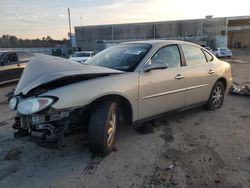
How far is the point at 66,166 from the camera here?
10.8ft

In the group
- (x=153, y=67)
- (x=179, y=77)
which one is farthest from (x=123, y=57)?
(x=179, y=77)

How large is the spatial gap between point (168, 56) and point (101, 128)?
6.38ft

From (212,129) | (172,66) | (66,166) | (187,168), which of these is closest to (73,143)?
(66,166)

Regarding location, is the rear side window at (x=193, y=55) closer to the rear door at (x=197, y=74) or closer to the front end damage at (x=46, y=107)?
the rear door at (x=197, y=74)

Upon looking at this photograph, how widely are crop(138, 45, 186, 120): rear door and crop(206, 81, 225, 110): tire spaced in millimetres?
1132

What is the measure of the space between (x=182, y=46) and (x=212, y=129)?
1624mm

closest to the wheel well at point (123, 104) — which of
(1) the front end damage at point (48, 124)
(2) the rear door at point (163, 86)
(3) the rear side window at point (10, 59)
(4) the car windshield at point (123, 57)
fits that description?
(2) the rear door at point (163, 86)

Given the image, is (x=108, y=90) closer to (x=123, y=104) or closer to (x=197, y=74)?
(x=123, y=104)

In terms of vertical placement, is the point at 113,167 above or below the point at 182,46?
below

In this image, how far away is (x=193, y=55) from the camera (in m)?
4.98

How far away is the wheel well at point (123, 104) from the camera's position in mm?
3438

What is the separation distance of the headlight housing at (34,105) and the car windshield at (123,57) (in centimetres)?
138

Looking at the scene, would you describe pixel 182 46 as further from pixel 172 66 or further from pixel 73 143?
pixel 73 143

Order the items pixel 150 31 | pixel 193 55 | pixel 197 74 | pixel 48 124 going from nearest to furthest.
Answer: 1. pixel 48 124
2. pixel 197 74
3. pixel 193 55
4. pixel 150 31
